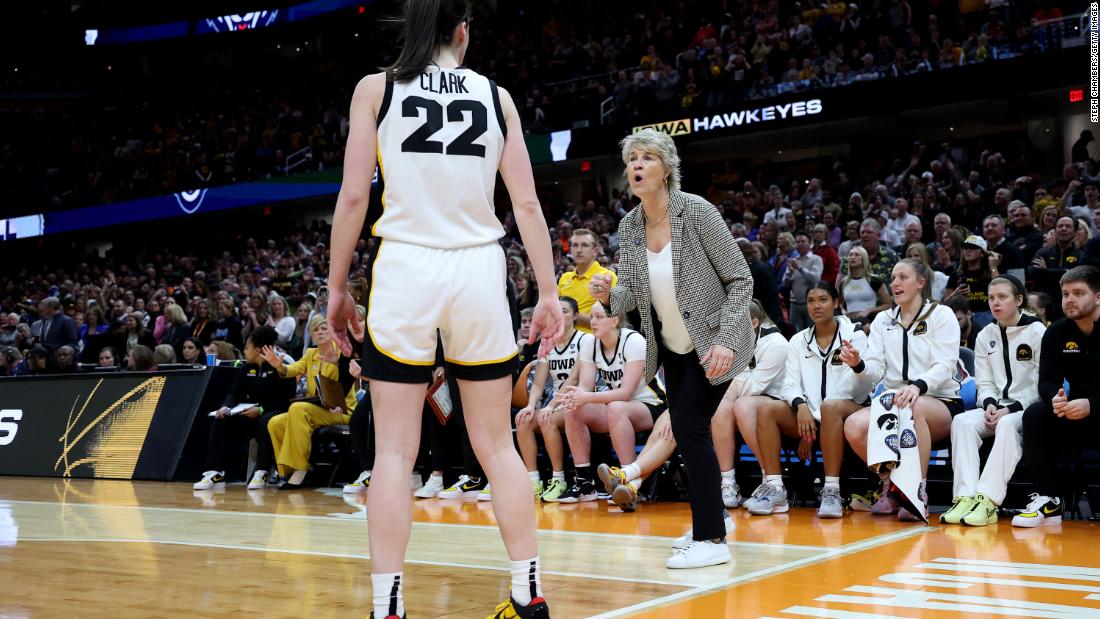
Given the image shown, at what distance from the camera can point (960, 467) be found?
5.84 m

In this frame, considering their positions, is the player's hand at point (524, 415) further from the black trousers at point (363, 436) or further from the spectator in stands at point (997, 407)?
the spectator in stands at point (997, 407)

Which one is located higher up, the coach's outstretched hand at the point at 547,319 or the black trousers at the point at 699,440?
the coach's outstretched hand at the point at 547,319

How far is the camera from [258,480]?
886cm

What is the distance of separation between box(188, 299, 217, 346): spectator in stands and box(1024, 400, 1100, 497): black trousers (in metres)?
10.8

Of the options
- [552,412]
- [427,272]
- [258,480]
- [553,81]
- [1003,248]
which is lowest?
[258,480]

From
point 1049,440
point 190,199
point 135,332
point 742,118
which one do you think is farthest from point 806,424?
point 190,199

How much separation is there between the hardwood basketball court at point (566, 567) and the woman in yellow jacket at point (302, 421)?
1958 millimetres

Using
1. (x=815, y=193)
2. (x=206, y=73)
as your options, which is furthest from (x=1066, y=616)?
(x=206, y=73)

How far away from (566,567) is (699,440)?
788 millimetres

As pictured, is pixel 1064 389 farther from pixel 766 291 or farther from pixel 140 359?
pixel 140 359

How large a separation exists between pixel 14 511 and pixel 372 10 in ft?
76.4

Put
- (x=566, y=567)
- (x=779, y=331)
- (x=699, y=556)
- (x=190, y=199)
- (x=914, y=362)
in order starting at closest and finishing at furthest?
(x=699, y=556), (x=566, y=567), (x=914, y=362), (x=779, y=331), (x=190, y=199)

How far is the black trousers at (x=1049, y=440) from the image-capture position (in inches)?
220

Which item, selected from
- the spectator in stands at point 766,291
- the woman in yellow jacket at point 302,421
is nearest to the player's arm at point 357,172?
the spectator in stands at point 766,291
